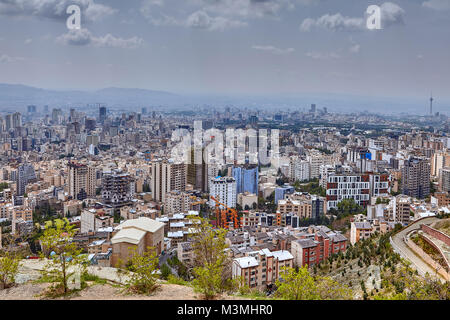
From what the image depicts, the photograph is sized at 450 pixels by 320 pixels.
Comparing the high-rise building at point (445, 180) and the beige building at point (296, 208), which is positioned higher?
the high-rise building at point (445, 180)

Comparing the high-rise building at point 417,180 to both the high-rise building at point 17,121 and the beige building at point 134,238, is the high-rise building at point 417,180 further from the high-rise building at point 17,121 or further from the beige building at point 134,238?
the high-rise building at point 17,121

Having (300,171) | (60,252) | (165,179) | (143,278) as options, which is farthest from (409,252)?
(300,171)

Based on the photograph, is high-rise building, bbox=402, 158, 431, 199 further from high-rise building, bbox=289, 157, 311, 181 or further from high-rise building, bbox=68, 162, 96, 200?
high-rise building, bbox=68, 162, 96, 200

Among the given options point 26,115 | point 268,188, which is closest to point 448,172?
point 268,188

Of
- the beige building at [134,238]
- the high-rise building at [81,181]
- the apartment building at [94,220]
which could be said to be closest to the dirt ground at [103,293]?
the beige building at [134,238]

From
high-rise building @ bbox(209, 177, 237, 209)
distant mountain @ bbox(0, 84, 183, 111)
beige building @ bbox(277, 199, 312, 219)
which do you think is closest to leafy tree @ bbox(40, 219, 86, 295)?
distant mountain @ bbox(0, 84, 183, 111)

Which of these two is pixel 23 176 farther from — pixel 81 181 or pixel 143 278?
pixel 143 278

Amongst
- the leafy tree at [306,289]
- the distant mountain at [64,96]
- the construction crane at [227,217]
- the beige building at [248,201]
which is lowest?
the construction crane at [227,217]

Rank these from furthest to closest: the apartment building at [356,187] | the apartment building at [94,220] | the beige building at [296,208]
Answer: the apartment building at [356,187] → the beige building at [296,208] → the apartment building at [94,220]
